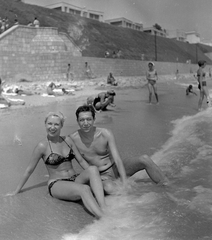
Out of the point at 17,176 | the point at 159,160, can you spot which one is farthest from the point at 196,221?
the point at 17,176

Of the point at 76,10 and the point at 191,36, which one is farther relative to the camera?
the point at 191,36

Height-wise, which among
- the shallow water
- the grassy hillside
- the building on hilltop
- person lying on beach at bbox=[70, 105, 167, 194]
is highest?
the building on hilltop

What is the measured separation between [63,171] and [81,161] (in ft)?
0.73

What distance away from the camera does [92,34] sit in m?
41.6

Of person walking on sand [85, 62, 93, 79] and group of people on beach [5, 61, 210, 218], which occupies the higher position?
person walking on sand [85, 62, 93, 79]

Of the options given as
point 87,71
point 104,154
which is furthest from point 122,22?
point 104,154

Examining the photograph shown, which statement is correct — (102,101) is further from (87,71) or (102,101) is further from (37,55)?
(87,71)

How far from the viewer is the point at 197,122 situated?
304 inches

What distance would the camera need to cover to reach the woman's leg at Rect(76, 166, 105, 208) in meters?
2.82

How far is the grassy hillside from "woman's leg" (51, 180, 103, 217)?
3016 centimetres

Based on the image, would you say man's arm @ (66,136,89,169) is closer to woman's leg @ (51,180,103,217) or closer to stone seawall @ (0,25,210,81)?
woman's leg @ (51,180,103,217)

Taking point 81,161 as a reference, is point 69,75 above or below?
above

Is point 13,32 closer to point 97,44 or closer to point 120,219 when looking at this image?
point 97,44

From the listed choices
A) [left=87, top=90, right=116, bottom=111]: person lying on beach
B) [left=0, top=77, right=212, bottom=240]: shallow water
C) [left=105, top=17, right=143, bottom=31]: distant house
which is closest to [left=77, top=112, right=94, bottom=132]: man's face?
[left=0, top=77, right=212, bottom=240]: shallow water
